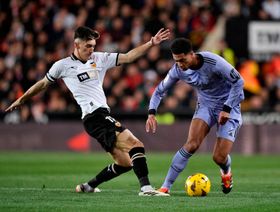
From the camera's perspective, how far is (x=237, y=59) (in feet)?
69.4

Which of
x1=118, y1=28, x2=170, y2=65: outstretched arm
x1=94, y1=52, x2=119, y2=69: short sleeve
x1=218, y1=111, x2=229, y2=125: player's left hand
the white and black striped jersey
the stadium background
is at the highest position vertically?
x1=118, y1=28, x2=170, y2=65: outstretched arm

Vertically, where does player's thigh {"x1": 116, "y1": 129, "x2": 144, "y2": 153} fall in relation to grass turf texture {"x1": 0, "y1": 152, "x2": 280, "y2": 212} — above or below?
above

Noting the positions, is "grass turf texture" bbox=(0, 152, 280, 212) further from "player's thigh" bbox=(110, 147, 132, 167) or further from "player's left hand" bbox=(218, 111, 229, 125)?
"player's left hand" bbox=(218, 111, 229, 125)

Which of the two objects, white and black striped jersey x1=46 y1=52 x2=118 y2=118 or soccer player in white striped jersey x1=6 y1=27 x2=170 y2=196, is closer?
soccer player in white striped jersey x1=6 y1=27 x2=170 y2=196

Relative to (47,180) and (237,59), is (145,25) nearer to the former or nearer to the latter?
(237,59)

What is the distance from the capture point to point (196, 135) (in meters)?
11.2

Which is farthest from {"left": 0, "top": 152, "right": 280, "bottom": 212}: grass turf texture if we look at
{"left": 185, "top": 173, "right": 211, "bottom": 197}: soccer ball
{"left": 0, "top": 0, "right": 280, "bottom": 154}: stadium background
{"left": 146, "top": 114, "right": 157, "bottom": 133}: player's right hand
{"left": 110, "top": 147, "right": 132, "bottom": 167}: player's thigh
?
{"left": 0, "top": 0, "right": 280, "bottom": 154}: stadium background

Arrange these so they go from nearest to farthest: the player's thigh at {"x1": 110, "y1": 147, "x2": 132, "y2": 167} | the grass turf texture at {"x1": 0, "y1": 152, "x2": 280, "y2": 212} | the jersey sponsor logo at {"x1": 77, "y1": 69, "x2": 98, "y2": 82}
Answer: the grass turf texture at {"x1": 0, "y1": 152, "x2": 280, "y2": 212}
the player's thigh at {"x1": 110, "y1": 147, "x2": 132, "y2": 167}
the jersey sponsor logo at {"x1": 77, "y1": 69, "x2": 98, "y2": 82}

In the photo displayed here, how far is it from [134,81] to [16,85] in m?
3.50

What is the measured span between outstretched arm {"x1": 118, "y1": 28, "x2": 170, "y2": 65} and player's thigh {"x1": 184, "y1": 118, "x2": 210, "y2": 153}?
4.12ft

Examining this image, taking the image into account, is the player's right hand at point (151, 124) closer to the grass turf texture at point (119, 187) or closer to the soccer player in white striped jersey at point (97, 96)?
the soccer player in white striped jersey at point (97, 96)

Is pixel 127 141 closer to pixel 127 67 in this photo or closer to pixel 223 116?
pixel 223 116

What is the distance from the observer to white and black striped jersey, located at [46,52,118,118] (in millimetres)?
11188

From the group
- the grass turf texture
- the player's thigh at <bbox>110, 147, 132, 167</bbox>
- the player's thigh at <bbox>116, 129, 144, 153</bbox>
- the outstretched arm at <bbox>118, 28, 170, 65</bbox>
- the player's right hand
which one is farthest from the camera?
the player's thigh at <bbox>110, 147, 132, 167</bbox>
